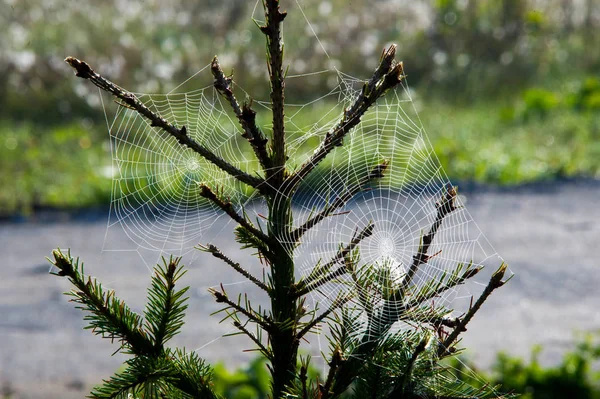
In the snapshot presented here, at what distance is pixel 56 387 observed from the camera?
14.4 ft

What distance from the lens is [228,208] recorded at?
1.08 meters

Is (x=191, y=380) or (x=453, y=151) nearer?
(x=191, y=380)

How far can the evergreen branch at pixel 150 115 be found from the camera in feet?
3.25

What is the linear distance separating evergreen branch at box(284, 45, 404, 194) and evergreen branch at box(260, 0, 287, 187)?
4 cm

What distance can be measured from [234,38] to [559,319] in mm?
7051

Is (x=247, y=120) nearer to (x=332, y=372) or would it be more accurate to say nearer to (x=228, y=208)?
(x=228, y=208)

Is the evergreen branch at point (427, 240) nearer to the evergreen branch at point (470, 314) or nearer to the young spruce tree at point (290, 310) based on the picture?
the young spruce tree at point (290, 310)

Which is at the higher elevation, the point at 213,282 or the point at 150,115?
the point at 213,282

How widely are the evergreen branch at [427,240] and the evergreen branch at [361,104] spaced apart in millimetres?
214

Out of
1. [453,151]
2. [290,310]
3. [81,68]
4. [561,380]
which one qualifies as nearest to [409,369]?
[290,310]

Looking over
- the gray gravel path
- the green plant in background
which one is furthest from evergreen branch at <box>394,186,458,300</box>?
the gray gravel path

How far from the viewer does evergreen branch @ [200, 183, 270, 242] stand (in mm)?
1048

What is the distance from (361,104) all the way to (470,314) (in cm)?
37

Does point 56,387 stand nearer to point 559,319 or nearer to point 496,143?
point 559,319
